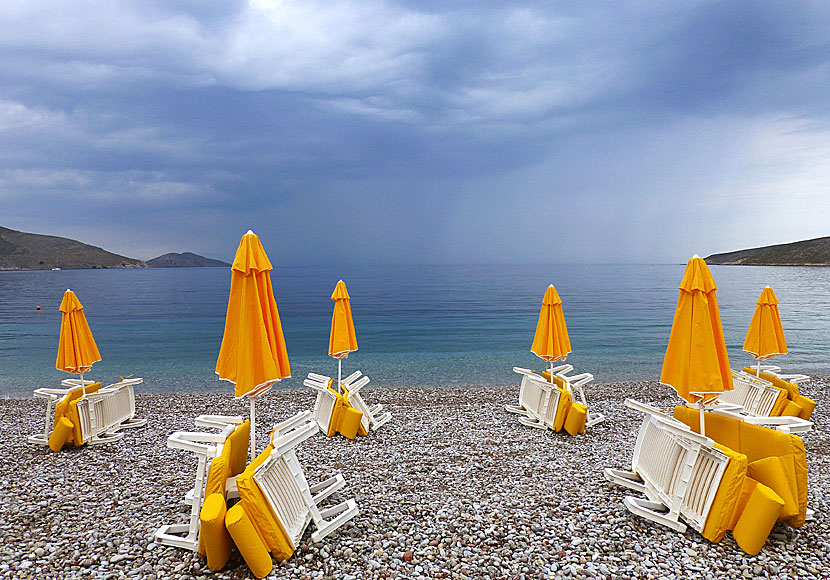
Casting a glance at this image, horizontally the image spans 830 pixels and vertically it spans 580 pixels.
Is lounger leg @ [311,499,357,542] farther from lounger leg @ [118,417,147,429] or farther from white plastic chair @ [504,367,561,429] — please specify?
lounger leg @ [118,417,147,429]

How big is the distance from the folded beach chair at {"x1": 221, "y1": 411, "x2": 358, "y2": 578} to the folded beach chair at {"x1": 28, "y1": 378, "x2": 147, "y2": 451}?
481cm

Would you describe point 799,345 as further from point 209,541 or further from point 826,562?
point 209,541

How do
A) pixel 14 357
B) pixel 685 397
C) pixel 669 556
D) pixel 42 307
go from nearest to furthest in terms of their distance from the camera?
1. pixel 669 556
2. pixel 685 397
3. pixel 14 357
4. pixel 42 307

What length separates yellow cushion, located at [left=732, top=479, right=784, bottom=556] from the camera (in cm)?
423

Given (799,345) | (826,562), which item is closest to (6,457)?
(826,562)

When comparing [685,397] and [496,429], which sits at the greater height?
[685,397]

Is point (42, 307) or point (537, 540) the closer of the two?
point (537, 540)

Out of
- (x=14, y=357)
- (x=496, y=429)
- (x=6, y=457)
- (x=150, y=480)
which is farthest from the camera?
(x=14, y=357)

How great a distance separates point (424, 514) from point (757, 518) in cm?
313

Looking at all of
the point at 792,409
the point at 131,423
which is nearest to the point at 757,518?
the point at 792,409

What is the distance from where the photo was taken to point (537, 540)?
461 centimetres

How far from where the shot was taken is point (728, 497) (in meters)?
4.48

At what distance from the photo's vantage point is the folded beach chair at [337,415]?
27.0 ft

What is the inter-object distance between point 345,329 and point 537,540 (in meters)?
5.52
